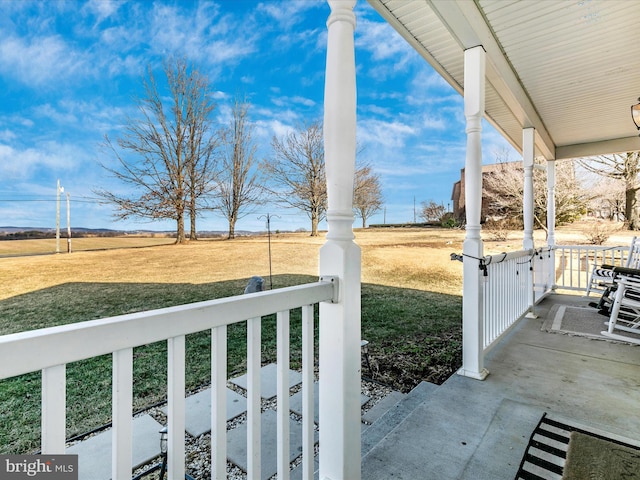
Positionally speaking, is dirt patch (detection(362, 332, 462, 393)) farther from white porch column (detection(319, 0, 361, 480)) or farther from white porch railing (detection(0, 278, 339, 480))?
white porch railing (detection(0, 278, 339, 480))

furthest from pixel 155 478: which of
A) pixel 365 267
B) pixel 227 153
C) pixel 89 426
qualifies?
pixel 365 267

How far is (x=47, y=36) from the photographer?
260cm

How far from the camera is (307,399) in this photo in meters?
1.05

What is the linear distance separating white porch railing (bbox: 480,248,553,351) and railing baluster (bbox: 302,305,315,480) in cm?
149

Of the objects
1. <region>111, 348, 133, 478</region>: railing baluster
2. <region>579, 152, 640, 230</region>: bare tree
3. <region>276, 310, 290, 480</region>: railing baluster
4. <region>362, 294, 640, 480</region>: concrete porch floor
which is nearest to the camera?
<region>111, 348, 133, 478</region>: railing baluster

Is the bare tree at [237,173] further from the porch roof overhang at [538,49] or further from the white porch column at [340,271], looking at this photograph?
the white porch column at [340,271]

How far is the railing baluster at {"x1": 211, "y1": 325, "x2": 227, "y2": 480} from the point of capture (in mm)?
794

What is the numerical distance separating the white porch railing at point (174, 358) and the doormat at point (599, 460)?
109 centimetres

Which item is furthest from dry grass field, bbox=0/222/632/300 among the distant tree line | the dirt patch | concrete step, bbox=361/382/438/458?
concrete step, bbox=361/382/438/458

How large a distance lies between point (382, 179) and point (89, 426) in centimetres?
653

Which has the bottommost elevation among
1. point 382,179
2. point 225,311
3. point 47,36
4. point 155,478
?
point 155,478

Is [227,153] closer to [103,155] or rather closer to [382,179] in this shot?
[103,155]

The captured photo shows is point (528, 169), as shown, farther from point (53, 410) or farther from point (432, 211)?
point (432, 211)

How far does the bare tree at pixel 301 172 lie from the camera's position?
16.3 ft
